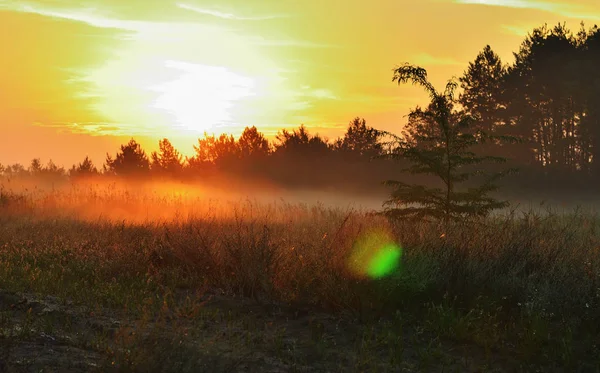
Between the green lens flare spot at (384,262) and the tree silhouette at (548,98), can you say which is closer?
the green lens flare spot at (384,262)

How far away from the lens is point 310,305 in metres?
6.44

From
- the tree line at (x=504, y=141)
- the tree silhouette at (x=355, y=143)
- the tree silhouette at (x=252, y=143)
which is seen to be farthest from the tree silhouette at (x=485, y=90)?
the tree silhouette at (x=252, y=143)

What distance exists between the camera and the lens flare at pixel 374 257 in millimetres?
6340

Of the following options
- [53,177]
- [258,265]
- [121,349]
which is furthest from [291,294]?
[53,177]

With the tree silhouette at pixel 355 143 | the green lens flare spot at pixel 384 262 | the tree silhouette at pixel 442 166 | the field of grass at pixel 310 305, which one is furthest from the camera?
the tree silhouette at pixel 355 143

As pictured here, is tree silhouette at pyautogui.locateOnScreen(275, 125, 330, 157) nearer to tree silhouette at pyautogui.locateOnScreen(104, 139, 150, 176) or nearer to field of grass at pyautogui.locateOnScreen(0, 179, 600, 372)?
tree silhouette at pyautogui.locateOnScreen(104, 139, 150, 176)

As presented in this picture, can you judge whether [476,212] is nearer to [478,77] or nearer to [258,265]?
[258,265]

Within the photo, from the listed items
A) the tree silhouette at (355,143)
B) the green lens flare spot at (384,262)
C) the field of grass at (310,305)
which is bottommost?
the field of grass at (310,305)

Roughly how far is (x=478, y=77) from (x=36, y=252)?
39.6 meters

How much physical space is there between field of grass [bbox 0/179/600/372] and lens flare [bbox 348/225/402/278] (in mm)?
26

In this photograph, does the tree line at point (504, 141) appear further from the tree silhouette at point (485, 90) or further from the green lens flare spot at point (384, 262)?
the green lens flare spot at point (384, 262)

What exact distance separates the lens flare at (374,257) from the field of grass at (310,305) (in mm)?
26

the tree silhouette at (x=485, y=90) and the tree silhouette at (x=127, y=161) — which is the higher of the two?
the tree silhouette at (x=485, y=90)

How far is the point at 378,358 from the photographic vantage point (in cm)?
492
